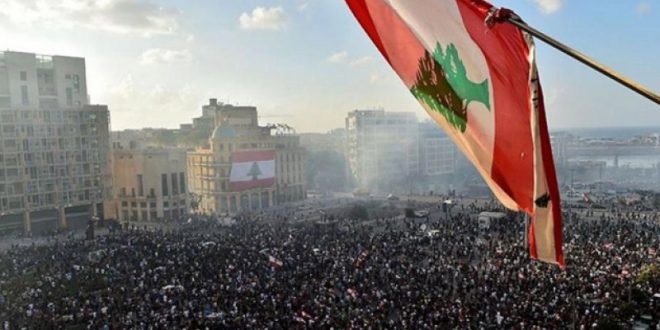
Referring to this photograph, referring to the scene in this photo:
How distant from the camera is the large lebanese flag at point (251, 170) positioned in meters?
55.9

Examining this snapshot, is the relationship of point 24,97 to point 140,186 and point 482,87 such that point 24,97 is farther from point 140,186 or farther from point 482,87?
point 482,87

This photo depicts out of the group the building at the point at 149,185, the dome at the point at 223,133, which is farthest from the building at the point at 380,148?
the building at the point at 149,185

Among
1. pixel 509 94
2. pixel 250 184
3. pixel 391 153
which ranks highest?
pixel 509 94

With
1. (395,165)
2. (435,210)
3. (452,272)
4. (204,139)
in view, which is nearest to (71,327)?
(452,272)

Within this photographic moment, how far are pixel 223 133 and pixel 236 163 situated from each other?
150 inches

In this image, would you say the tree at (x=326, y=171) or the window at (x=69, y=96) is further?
the tree at (x=326, y=171)

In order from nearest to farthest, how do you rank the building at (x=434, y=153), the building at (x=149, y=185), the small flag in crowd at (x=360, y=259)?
the small flag in crowd at (x=360, y=259), the building at (x=149, y=185), the building at (x=434, y=153)

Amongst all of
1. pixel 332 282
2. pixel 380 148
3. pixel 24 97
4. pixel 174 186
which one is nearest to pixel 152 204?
pixel 174 186

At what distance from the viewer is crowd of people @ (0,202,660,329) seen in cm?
1734

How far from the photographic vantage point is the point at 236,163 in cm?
5603

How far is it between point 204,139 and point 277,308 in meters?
63.6

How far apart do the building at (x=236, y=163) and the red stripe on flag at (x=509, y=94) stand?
52.8m

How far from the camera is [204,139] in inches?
3137

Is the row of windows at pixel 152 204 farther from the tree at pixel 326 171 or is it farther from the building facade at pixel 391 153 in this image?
the tree at pixel 326 171
